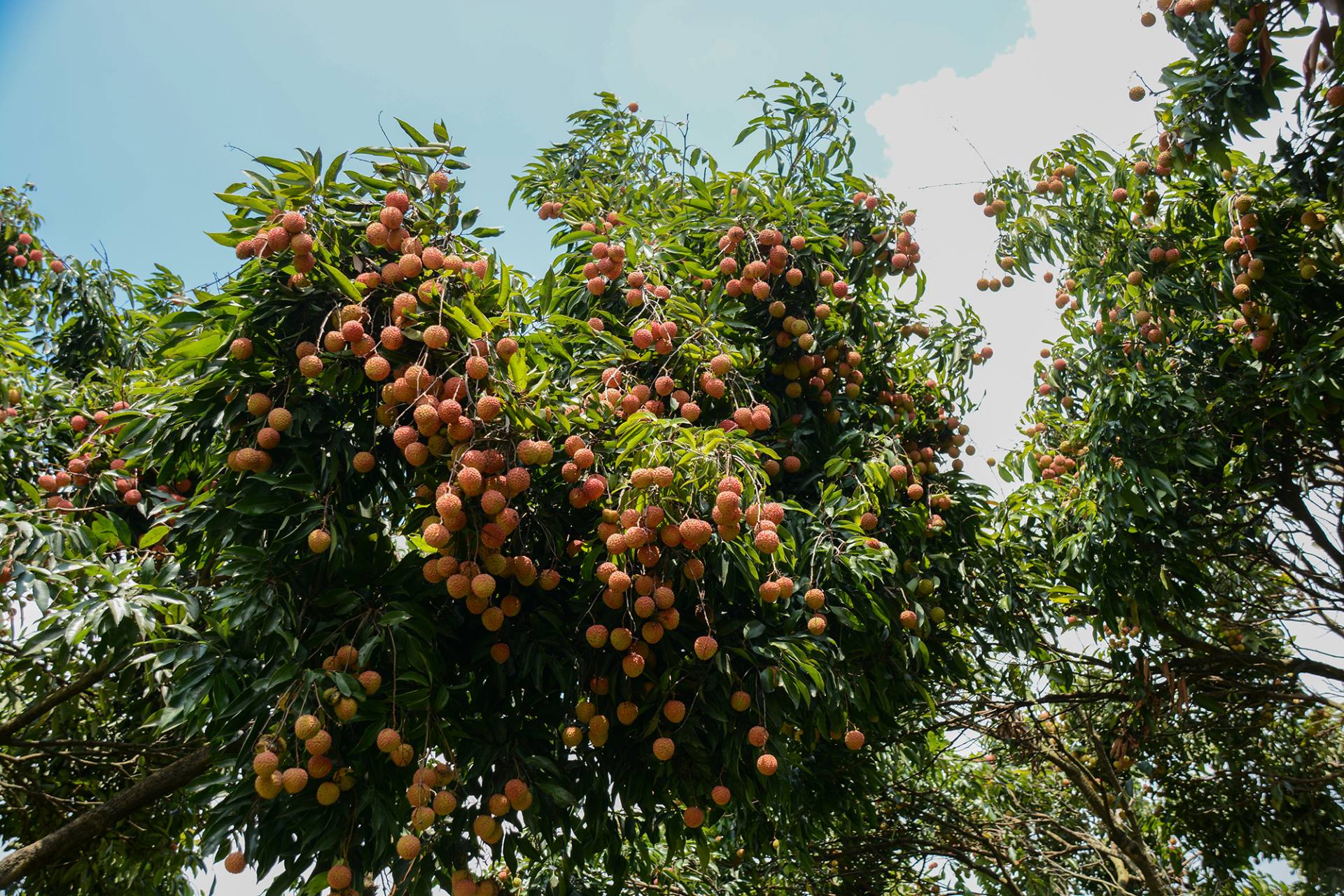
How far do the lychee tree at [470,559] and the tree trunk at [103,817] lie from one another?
22.2 inches

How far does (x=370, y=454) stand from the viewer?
253cm

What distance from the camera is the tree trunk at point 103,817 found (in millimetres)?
3193

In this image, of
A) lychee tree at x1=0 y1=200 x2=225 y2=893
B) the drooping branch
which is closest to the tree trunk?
lychee tree at x1=0 y1=200 x2=225 y2=893

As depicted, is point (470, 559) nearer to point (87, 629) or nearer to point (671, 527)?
point (671, 527)

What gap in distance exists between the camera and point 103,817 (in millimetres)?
3311

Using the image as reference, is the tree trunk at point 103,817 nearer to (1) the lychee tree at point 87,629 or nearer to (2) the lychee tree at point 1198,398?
(1) the lychee tree at point 87,629

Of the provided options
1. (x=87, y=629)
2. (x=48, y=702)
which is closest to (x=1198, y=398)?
(x=87, y=629)

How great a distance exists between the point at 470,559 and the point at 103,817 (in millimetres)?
1973

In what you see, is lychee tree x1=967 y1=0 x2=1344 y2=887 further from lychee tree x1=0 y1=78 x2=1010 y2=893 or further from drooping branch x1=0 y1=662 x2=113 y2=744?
drooping branch x1=0 y1=662 x2=113 y2=744

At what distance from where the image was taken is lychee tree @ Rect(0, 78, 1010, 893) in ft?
7.67

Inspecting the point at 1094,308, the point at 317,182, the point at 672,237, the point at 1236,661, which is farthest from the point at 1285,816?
the point at 317,182

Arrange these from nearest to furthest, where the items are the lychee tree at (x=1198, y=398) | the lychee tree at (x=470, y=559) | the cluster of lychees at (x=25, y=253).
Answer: the lychee tree at (x=470, y=559) → the lychee tree at (x=1198, y=398) → the cluster of lychees at (x=25, y=253)

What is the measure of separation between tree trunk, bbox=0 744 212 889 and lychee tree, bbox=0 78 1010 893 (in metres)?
0.56

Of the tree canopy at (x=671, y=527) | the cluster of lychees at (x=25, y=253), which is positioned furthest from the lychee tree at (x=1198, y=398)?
the cluster of lychees at (x=25, y=253)
